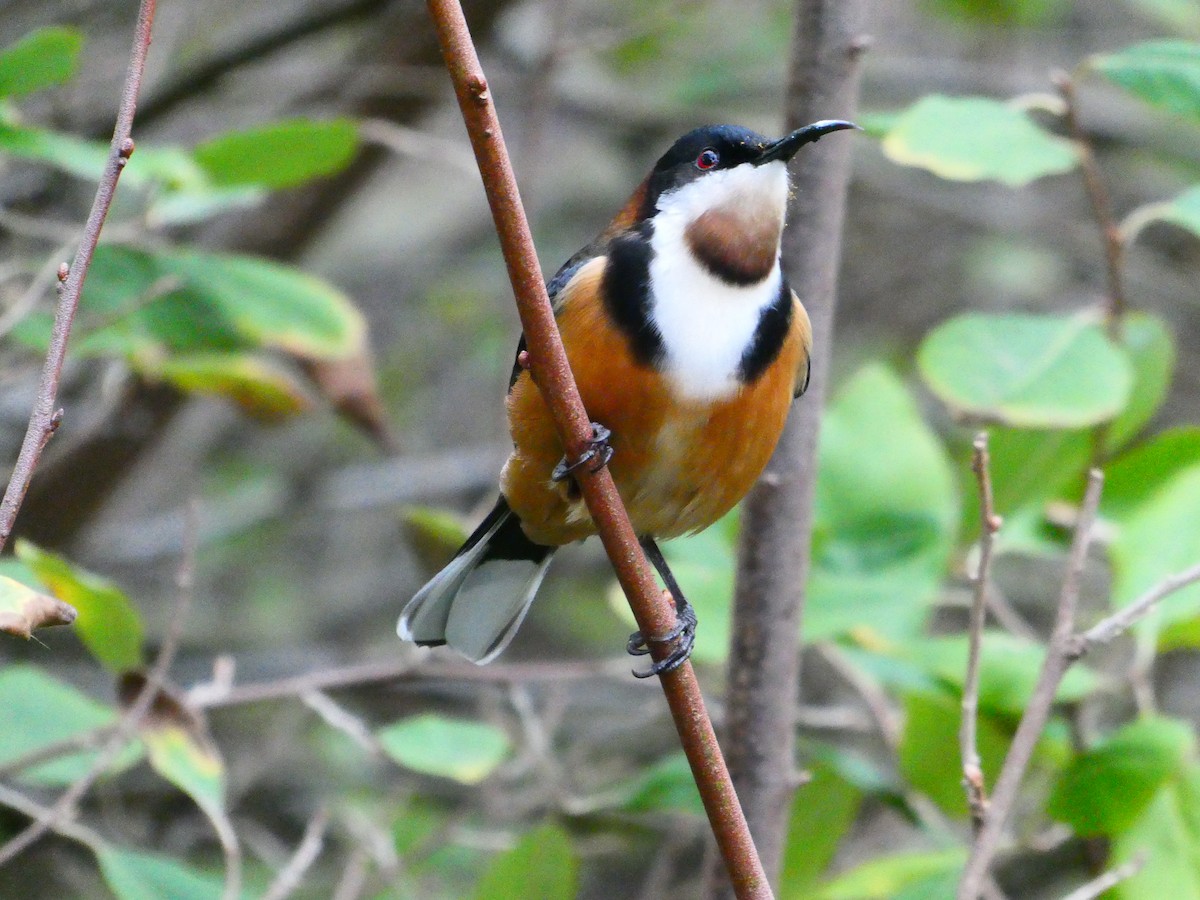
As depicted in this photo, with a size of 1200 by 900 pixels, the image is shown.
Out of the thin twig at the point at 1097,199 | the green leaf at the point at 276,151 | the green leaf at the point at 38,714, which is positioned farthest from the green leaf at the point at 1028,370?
the green leaf at the point at 38,714

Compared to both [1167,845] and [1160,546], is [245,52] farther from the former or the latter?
[1167,845]

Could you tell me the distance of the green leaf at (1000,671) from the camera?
296cm

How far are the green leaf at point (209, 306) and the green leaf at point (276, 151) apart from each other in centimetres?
27

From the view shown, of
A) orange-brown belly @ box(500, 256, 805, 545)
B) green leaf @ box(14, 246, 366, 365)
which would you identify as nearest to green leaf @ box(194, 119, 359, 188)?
green leaf @ box(14, 246, 366, 365)

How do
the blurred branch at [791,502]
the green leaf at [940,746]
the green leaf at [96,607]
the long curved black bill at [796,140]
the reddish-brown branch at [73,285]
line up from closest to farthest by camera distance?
the reddish-brown branch at [73,285], the long curved black bill at [796,140], the green leaf at [96,607], the blurred branch at [791,502], the green leaf at [940,746]

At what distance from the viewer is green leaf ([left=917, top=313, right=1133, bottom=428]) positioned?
2959mm

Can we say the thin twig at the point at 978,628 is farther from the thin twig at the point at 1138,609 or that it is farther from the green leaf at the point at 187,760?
the green leaf at the point at 187,760

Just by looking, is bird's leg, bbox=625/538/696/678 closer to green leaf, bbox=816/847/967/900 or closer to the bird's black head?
green leaf, bbox=816/847/967/900

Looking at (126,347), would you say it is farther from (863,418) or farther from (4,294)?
→ (863,418)

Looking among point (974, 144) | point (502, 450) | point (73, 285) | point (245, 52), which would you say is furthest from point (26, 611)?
point (502, 450)

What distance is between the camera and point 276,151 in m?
3.32

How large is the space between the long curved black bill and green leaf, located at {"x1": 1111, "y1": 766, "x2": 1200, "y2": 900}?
1.49m

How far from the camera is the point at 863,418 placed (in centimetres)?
348

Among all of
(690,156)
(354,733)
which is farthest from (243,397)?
(690,156)
